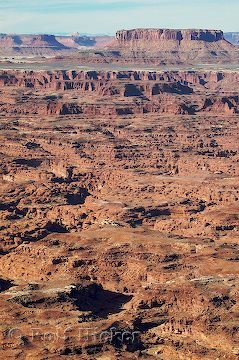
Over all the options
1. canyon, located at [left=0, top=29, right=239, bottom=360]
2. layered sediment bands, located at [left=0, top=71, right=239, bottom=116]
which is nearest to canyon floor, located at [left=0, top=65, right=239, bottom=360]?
canyon, located at [left=0, top=29, right=239, bottom=360]

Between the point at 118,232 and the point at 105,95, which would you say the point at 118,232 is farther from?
the point at 105,95

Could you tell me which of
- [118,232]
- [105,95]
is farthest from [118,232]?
[105,95]

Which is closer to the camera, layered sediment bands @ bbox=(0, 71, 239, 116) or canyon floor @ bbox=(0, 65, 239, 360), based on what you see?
canyon floor @ bbox=(0, 65, 239, 360)

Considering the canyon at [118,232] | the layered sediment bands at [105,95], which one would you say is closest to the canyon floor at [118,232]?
the canyon at [118,232]

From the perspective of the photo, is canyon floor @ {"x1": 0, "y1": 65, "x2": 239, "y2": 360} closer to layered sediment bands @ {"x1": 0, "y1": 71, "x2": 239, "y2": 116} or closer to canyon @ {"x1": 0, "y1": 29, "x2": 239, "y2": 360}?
canyon @ {"x1": 0, "y1": 29, "x2": 239, "y2": 360}

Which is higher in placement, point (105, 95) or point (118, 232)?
point (105, 95)

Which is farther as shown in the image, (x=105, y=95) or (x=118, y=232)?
(x=105, y=95)

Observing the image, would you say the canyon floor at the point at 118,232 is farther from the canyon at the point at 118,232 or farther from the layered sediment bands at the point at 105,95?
the layered sediment bands at the point at 105,95

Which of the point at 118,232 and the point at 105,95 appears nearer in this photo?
the point at 118,232

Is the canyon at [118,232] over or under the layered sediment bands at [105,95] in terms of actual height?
under
